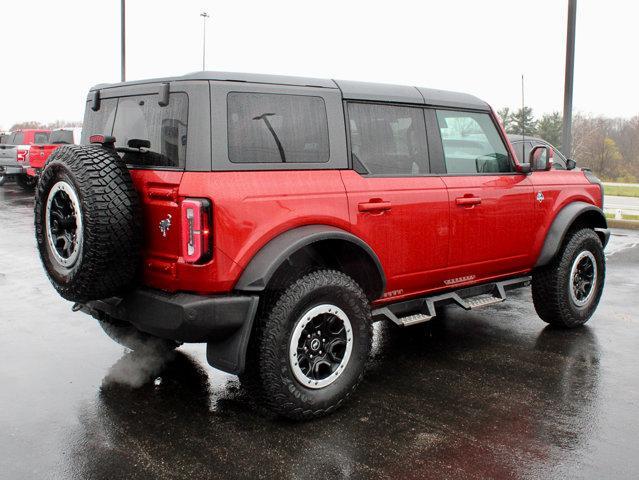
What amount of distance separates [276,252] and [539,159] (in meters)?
2.85

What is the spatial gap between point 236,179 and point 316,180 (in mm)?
577

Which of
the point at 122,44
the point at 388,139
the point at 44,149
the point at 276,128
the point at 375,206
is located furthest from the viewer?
the point at 44,149

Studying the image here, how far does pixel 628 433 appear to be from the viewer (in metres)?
3.68

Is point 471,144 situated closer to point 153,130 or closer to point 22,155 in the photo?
point 153,130

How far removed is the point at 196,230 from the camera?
339 cm

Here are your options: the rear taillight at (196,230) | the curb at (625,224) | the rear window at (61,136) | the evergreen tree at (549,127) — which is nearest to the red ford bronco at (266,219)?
the rear taillight at (196,230)

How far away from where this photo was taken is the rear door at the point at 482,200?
480 cm

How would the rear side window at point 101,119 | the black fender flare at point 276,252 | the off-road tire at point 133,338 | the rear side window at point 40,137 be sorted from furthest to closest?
1. the rear side window at point 40,137
2. the off-road tire at point 133,338
3. the rear side window at point 101,119
4. the black fender flare at point 276,252

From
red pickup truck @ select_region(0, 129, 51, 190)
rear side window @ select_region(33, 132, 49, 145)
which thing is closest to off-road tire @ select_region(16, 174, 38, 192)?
red pickup truck @ select_region(0, 129, 51, 190)

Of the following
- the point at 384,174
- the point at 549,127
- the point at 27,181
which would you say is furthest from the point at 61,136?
the point at 549,127

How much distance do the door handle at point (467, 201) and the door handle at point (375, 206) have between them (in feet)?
2.41

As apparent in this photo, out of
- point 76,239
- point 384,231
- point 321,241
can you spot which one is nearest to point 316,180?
point 321,241

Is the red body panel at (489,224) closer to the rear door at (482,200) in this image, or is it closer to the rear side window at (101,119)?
the rear door at (482,200)

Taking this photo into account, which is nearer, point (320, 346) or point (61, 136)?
point (320, 346)
